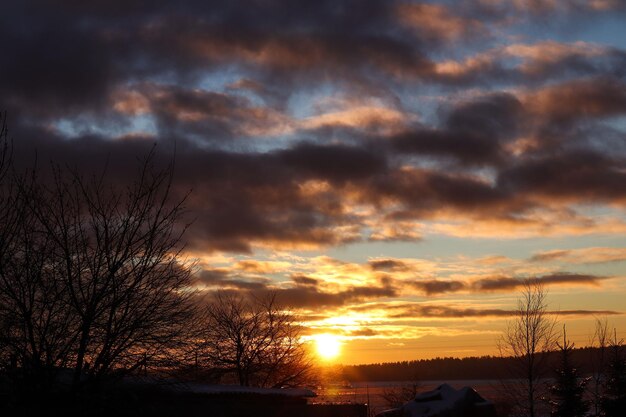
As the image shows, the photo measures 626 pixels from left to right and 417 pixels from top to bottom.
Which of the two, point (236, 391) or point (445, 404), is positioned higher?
point (236, 391)

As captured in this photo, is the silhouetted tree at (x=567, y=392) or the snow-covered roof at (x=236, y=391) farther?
the silhouetted tree at (x=567, y=392)

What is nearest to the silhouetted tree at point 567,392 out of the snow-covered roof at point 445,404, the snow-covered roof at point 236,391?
the snow-covered roof at point 445,404

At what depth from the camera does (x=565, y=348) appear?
45.1 meters

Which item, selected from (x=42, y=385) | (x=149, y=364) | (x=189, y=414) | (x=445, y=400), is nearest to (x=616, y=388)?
(x=445, y=400)

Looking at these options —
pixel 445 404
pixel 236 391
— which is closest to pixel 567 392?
pixel 445 404

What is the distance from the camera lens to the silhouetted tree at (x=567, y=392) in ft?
147

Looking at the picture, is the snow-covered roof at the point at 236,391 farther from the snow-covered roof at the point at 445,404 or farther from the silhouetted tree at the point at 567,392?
the silhouetted tree at the point at 567,392

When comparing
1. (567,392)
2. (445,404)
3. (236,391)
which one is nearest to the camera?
(236,391)

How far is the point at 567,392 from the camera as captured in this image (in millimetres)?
45656

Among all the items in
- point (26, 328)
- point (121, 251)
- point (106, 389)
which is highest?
point (121, 251)

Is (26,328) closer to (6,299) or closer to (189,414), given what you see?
(6,299)

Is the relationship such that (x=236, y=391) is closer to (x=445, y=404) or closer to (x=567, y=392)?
(x=445, y=404)

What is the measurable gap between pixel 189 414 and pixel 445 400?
16.1 meters

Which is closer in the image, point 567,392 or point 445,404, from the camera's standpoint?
point 445,404
